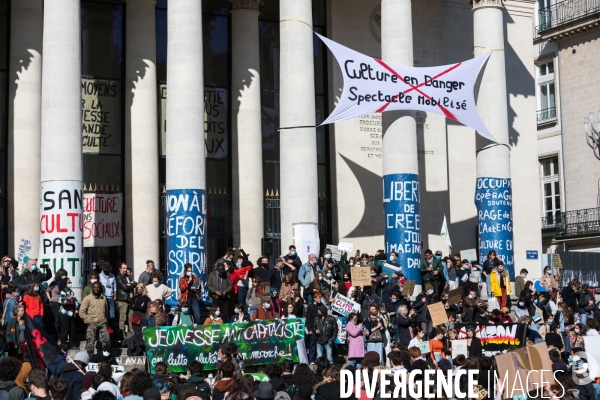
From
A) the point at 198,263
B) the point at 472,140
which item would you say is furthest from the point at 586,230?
the point at 198,263

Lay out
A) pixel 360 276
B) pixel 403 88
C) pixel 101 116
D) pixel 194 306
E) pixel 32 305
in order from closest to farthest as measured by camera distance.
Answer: pixel 32 305 → pixel 194 306 → pixel 360 276 → pixel 403 88 → pixel 101 116

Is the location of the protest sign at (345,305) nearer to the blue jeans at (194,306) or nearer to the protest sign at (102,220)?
the blue jeans at (194,306)

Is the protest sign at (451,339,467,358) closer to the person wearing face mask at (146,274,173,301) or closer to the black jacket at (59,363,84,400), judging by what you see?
the person wearing face mask at (146,274,173,301)

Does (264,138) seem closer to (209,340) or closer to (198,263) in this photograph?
(198,263)

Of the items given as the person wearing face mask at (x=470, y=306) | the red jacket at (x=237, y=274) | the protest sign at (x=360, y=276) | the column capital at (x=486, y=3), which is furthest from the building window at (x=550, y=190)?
the red jacket at (x=237, y=274)

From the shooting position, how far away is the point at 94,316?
69.7ft

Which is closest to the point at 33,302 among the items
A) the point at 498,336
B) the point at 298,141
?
the point at 498,336

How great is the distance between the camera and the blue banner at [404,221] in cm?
2855

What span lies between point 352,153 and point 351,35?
12.3ft

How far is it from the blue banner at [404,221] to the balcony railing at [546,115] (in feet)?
65.8

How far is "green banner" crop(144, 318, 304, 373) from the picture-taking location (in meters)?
18.9

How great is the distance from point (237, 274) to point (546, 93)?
1067 inches

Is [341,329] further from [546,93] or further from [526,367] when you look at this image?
[546,93]

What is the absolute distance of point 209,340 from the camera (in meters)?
19.4
